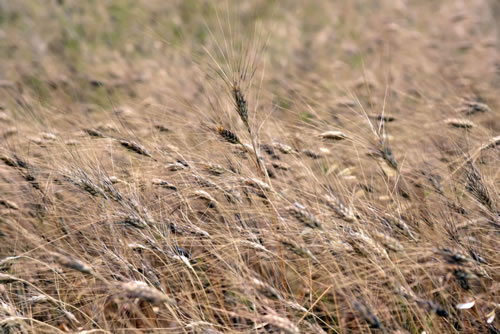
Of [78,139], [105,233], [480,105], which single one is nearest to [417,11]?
[480,105]

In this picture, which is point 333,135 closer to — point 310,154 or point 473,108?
point 310,154

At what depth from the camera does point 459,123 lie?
1.81 metres

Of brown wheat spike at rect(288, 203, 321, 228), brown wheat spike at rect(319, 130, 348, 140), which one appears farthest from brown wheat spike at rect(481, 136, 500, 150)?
brown wheat spike at rect(288, 203, 321, 228)

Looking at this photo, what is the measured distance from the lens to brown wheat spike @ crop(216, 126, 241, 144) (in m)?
1.55

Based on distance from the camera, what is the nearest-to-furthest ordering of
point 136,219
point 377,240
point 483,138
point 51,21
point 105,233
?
point 377,240 < point 136,219 < point 105,233 < point 483,138 < point 51,21

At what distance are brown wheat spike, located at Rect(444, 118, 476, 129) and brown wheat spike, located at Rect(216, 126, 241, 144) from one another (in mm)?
840

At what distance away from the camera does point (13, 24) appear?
17.4 feet

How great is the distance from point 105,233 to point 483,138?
1382 mm

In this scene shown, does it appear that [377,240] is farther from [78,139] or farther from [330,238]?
[78,139]

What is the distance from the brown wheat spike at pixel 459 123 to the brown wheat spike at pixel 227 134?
84 cm

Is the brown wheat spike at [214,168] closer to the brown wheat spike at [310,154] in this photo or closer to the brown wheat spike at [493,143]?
the brown wheat spike at [310,154]

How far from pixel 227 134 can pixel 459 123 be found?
892mm

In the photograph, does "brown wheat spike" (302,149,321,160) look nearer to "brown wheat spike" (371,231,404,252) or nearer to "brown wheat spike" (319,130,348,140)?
"brown wheat spike" (319,130,348,140)

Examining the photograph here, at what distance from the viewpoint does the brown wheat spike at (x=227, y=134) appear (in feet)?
5.08
